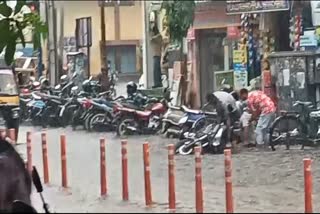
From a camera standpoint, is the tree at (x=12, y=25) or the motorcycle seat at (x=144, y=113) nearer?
the tree at (x=12, y=25)

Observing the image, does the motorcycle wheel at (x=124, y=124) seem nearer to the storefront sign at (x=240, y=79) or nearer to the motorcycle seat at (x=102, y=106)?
the motorcycle seat at (x=102, y=106)

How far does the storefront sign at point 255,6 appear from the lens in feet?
81.4

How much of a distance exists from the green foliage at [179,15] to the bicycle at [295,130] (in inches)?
401

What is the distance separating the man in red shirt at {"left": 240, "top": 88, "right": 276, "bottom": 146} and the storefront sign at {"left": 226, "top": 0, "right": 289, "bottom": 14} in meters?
5.25

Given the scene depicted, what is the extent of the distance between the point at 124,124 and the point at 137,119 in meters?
0.42

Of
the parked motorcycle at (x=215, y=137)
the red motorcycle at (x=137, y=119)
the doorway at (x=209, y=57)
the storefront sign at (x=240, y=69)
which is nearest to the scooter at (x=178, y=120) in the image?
the red motorcycle at (x=137, y=119)

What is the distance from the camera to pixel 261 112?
19.8 m

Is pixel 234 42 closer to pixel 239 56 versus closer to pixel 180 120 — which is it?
pixel 239 56

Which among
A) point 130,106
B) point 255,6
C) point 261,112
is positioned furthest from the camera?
point 255,6

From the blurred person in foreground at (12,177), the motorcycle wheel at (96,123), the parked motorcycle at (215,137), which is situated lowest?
the motorcycle wheel at (96,123)

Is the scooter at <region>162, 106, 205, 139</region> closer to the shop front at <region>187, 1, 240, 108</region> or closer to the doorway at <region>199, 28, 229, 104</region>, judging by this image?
the shop front at <region>187, 1, 240, 108</region>

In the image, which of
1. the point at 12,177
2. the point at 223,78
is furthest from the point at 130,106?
the point at 12,177

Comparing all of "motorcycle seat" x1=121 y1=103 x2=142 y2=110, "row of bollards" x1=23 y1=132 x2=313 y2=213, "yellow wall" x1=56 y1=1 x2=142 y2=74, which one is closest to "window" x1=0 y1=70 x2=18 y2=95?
"motorcycle seat" x1=121 y1=103 x2=142 y2=110

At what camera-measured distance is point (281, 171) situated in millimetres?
16312
